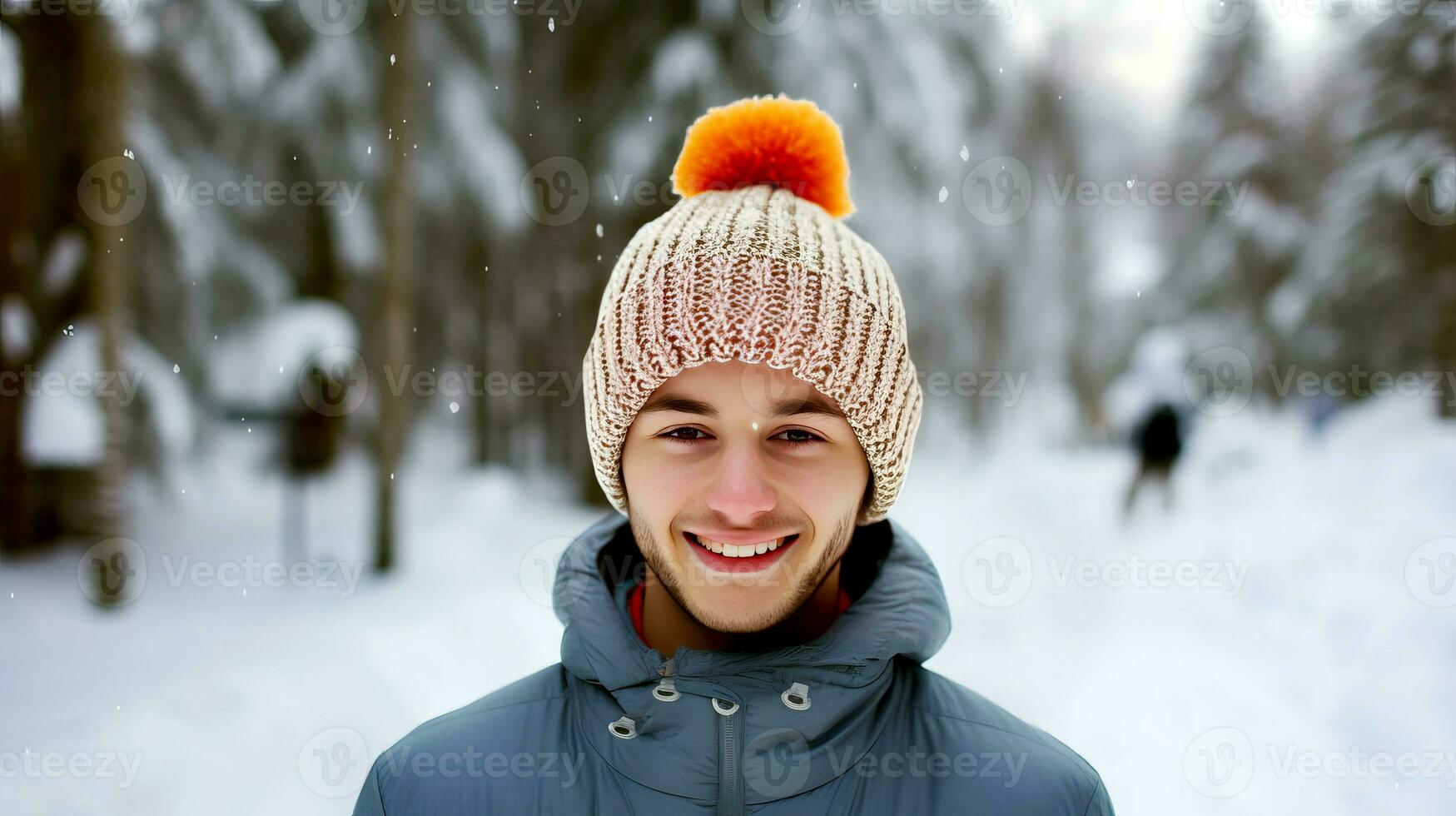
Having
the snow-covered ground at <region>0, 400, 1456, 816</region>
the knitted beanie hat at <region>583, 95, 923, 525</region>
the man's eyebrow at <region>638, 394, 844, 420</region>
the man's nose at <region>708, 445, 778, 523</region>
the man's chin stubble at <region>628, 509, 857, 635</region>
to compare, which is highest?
the knitted beanie hat at <region>583, 95, 923, 525</region>

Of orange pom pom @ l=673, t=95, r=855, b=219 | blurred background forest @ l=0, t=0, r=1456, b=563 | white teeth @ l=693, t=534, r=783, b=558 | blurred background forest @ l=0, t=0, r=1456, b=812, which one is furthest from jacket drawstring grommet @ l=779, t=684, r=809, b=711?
blurred background forest @ l=0, t=0, r=1456, b=563

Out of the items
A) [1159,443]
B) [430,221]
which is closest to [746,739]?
[430,221]

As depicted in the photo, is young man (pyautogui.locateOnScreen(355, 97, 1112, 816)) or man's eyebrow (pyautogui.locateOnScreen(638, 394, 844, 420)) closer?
young man (pyautogui.locateOnScreen(355, 97, 1112, 816))

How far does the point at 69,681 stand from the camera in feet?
18.0

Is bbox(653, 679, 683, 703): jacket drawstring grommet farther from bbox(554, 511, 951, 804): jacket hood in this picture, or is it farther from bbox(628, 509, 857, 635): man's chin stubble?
bbox(628, 509, 857, 635): man's chin stubble

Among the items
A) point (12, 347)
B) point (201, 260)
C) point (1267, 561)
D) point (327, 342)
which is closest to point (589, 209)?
point (327, 342)

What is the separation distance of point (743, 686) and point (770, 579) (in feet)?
0.77

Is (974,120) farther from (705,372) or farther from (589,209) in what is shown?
(705,372)

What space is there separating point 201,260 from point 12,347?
203cm

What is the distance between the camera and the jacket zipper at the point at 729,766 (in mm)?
1574

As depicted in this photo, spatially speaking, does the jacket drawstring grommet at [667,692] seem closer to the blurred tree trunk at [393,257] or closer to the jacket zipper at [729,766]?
the jacket zipper at [729,766]

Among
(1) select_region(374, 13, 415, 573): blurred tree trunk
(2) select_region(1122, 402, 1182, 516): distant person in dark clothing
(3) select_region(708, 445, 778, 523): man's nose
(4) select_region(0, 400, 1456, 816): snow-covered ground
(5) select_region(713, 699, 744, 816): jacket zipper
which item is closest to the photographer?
(5) select_region(713, 699, 744, 816): jacket zipper

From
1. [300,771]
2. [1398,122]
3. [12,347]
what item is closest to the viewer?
[300,771]

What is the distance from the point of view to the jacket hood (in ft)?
5.27
